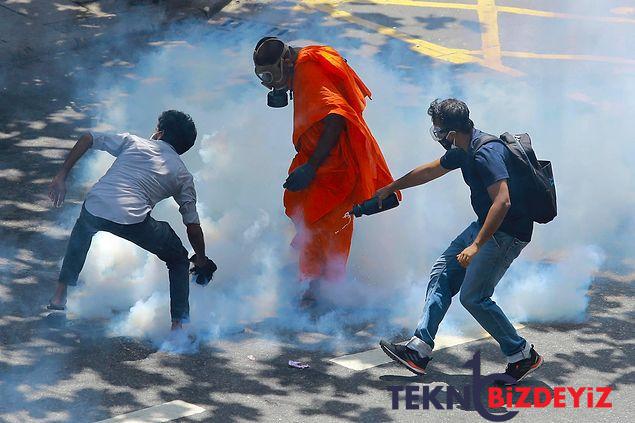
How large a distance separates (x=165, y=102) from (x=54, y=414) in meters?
5.20

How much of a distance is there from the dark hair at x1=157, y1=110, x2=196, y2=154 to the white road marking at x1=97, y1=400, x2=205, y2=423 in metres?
1.55

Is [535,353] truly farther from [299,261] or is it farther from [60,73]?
[60,73]

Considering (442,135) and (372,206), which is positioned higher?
(442,135)

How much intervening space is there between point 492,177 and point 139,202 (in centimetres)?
193

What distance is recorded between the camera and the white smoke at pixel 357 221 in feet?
23.9

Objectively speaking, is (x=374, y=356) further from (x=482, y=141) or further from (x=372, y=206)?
(x=482, y=141)

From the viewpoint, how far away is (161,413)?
5.89 meters

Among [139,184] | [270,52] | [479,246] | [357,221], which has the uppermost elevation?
[270,52]

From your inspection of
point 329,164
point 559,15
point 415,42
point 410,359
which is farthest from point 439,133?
point 559,15

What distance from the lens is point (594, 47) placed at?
13.4 m

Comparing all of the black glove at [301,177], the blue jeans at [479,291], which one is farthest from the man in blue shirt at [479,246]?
the black glove at [301,177]

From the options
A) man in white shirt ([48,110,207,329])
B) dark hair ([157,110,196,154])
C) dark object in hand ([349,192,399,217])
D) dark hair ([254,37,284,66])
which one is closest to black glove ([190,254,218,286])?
man in white shirt ([48,110,207,329])

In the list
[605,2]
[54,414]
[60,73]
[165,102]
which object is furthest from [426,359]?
[605,2]

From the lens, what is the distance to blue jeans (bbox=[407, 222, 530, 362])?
6.32 metres
